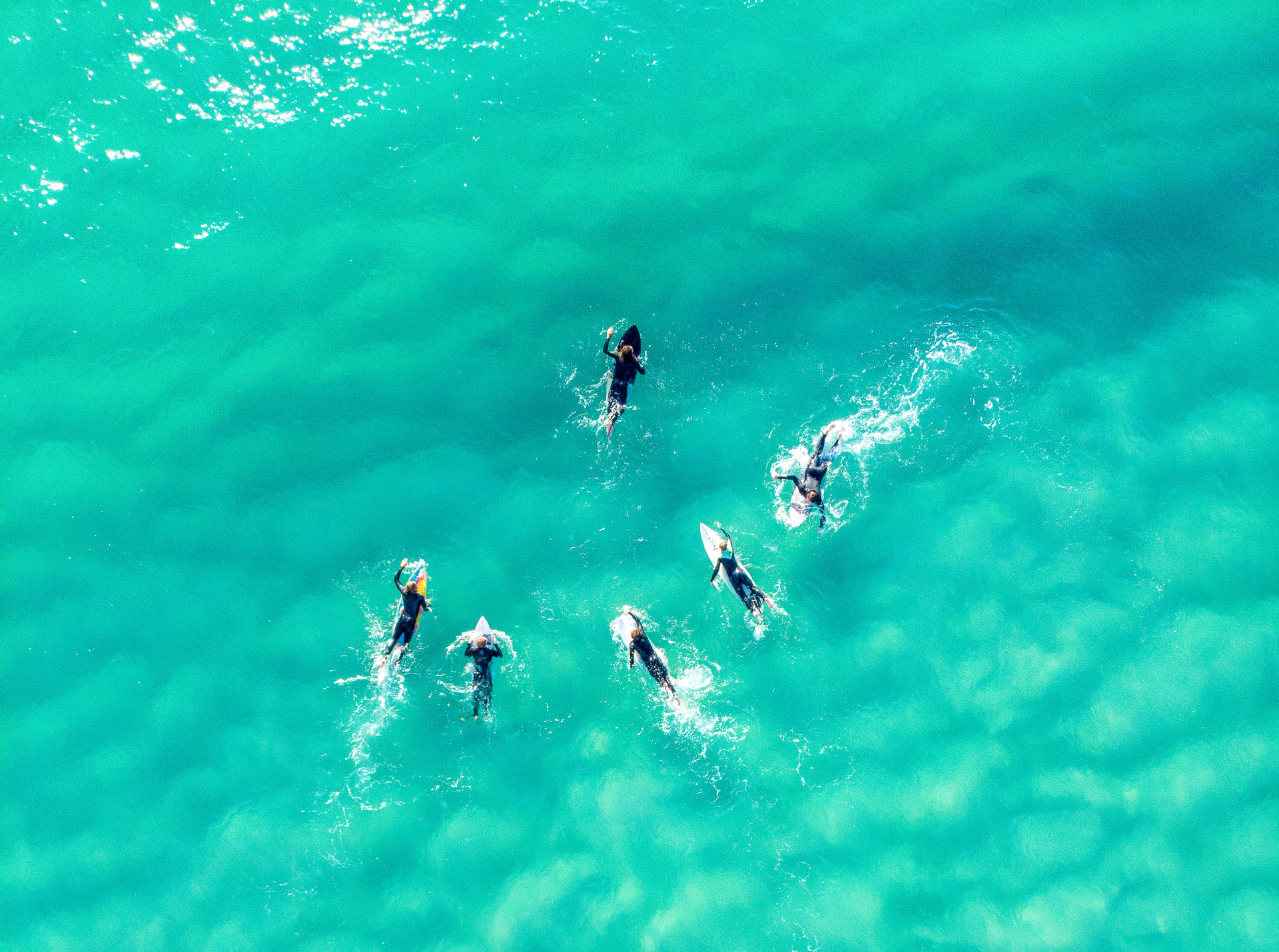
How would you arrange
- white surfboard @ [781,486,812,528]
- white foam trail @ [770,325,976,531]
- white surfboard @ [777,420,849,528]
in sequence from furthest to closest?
white foam trail @ [770,325,976,531] → white surfboard @ [781,486,812,528] → white surfboard @ [777,420,849,528]

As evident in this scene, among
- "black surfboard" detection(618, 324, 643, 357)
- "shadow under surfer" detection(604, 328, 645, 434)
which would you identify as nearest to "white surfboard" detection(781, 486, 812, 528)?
"shadow under surfer" detection(604, 328, 645, 434)

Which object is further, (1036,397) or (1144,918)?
(1036,397)

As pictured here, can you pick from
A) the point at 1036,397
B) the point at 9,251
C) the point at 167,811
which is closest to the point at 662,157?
the point at 1036,397

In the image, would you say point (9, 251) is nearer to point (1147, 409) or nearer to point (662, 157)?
point (662, 157)

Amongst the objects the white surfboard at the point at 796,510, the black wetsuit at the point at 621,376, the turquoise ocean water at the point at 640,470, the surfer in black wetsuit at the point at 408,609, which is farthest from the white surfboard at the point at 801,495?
the surfer in black wetsuit at the point at 408,609

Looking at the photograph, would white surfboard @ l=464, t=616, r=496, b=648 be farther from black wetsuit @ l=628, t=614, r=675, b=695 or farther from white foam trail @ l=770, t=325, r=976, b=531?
white foam trail @ l=770, t=325, r=976, b=531

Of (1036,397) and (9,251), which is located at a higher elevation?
(9,251)
